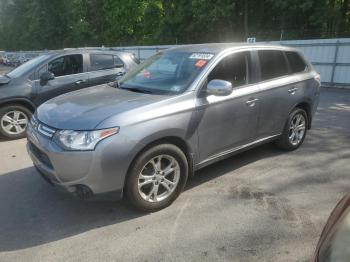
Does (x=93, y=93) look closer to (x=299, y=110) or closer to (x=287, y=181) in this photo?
(x=287, y=181)

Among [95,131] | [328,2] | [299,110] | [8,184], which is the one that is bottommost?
[8,184]

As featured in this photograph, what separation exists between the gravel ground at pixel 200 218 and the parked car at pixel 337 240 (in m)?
1.25

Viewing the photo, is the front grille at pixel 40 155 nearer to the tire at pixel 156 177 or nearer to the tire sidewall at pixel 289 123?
the tire at pixel 156 177

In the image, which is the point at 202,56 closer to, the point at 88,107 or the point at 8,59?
the point at 88,107

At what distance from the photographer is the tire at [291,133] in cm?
553

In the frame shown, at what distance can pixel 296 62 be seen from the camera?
5684mm

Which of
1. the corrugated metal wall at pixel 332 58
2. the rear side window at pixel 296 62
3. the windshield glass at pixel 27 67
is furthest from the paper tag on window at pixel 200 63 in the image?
the corrugated metal wall at pixel 332 58

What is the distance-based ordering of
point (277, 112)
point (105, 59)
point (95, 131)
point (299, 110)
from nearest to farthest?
point (95, 131)
point (277, 112)
point (299, 110)
point (105, 59)

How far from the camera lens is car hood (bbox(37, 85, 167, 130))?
3562 millimetres

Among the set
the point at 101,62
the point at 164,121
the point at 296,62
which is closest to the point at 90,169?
the point at 164,121

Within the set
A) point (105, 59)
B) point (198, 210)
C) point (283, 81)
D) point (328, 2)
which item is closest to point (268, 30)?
point (328, 2)

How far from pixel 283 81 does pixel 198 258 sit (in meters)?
3.17

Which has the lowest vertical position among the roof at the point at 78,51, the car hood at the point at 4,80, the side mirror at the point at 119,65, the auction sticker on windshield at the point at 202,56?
the car hood at the point at 4,80

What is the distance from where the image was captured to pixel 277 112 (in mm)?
5191
